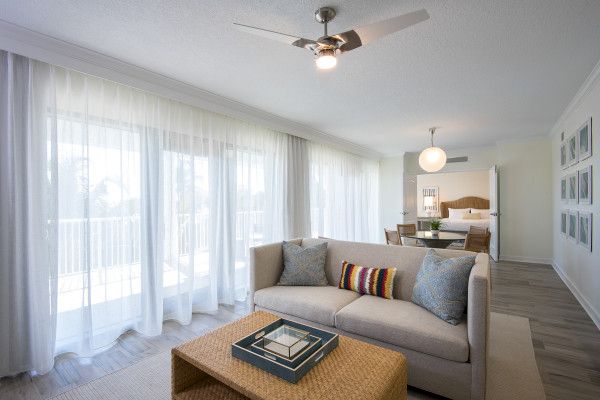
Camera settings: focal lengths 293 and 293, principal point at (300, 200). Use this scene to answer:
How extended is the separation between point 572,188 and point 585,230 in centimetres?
Answer: 81

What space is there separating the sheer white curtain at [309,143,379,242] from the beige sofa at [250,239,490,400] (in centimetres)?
231

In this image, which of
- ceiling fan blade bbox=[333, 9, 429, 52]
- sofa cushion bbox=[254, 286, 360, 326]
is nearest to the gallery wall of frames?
sofa cushion bbox=[254, 286, 360, 326]

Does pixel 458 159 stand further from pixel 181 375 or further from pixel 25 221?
pixel 25 221

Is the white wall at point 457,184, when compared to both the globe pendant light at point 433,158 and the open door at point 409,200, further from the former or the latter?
the globe pendant light at point 433,158

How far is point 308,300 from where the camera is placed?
95.0 inches

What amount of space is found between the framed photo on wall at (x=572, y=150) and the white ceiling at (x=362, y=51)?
1.35 feet

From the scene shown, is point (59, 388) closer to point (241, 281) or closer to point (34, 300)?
point (34, 300)

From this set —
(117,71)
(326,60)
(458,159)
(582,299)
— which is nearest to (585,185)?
(582,299)

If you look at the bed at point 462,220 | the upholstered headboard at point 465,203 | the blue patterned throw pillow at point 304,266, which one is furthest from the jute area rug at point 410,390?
the upholstered headboard at point 465,203

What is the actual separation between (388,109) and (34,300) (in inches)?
157

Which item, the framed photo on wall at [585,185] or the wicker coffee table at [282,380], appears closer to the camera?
the wicker coffee table at [282,380]

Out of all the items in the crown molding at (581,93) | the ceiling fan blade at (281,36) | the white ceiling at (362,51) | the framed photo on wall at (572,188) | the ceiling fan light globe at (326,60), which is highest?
the white ceiling at (362,51)

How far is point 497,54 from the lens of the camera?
93.2 inches

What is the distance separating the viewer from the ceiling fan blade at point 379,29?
1.45 metres
